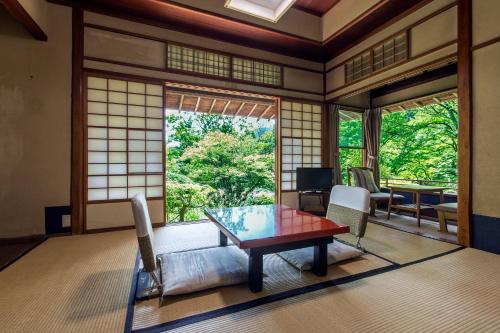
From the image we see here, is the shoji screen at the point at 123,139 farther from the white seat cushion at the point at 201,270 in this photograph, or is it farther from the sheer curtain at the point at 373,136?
the sheer curtain at the point at 373,136

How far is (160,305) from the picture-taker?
1.56m

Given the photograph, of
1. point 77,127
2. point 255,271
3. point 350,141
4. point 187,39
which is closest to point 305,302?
point 255,271

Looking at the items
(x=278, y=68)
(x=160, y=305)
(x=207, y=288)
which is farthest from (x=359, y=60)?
(x=160, y=305)

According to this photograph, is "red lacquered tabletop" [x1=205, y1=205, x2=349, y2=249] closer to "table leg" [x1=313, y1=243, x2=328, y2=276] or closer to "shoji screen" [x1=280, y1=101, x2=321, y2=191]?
"table leg" [x1=313, y1=243, x2=328, y2=276]

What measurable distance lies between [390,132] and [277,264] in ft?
26.2

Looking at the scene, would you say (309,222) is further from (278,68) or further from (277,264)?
(278,68)

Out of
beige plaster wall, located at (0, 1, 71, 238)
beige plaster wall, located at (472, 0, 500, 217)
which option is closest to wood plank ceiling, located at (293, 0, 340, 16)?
beige plaster wall, located at (472, 0, 500, 217)

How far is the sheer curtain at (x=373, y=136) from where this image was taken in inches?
203

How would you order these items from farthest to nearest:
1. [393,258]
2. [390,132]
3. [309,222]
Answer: [390,132] < [393,258] < [309,222]

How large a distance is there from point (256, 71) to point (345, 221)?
3.00m

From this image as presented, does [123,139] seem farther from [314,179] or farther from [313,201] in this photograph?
[313,201]

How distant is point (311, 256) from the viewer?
2135mm

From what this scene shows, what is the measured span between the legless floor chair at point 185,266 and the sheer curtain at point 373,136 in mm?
4188

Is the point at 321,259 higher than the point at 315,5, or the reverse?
the point at 315,5
